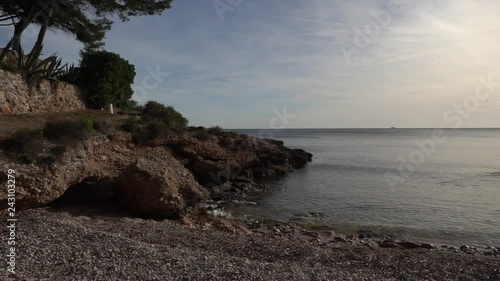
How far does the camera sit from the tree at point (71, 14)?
21.0 m

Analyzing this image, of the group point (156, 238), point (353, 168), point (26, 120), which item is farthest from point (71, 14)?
point (353, 168)

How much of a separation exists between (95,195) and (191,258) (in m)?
9.44

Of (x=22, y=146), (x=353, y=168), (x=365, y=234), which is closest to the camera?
(x=22, y=146)

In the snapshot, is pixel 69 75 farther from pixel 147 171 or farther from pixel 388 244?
pixel 388 244

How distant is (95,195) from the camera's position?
15711 mm

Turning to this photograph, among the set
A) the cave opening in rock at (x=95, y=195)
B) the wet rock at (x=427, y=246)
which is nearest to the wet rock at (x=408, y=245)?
the wet rock at (x=427, y=246)

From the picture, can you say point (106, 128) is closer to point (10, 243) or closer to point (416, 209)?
point (10, 243)

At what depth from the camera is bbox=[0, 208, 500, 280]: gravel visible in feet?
22.5

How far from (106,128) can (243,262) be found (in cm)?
1221

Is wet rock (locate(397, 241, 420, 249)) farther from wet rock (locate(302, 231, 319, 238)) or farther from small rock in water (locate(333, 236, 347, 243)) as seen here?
wet rock (locate(302, 231, 319, 238))

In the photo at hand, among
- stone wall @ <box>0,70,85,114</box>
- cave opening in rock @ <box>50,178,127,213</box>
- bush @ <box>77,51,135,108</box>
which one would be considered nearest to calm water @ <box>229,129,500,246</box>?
cave opening in rock @ <box>50,178,127,213</box>

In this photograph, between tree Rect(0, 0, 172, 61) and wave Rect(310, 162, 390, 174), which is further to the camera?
wave Rect(310, 162, 390, 174)

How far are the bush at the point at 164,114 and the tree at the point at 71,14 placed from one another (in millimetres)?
5431

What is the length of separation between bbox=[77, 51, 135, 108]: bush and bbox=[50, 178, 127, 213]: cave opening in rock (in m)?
8.57
